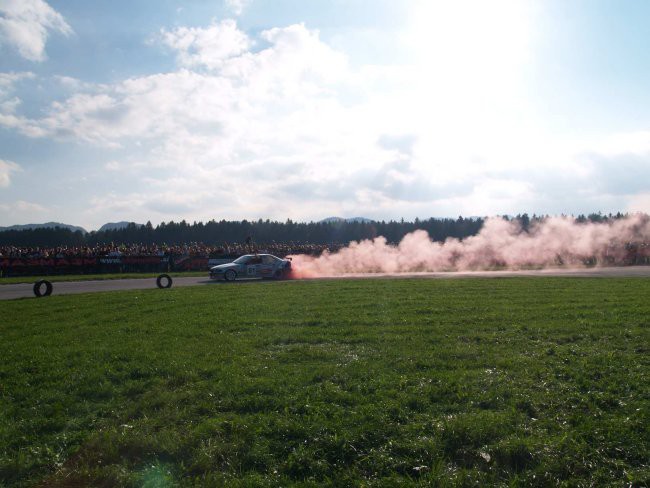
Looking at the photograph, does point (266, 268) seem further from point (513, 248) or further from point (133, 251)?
point (513, 248)

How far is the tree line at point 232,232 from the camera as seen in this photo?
91625mm

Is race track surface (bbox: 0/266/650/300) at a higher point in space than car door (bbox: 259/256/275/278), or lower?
lower

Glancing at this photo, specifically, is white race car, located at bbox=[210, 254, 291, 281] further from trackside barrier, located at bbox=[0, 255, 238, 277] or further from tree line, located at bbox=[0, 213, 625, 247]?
tree line, located at bbox=[0, 213, 625, 247]

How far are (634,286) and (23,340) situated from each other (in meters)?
18.1

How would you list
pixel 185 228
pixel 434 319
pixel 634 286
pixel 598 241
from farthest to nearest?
1. pixel 185 228
2. pixel 598 241
3. pixel 634 286
4. pixel 434 319

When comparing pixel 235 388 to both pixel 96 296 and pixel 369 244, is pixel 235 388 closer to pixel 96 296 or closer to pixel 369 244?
pixel 96 296

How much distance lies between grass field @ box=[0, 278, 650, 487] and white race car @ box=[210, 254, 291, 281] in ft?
50.5

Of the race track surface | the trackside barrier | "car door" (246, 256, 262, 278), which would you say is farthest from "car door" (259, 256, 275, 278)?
the trackside barrier

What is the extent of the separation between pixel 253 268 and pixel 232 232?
277ft

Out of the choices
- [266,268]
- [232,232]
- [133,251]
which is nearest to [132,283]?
[266,268]

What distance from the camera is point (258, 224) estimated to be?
113m

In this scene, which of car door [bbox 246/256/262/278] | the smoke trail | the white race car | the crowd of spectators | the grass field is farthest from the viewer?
the smoke trail

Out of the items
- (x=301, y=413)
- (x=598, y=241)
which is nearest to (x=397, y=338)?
(x=301, y=413)

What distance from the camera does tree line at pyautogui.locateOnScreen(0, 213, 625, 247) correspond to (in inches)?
3607
